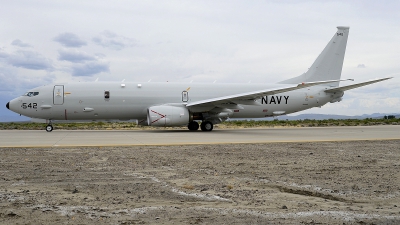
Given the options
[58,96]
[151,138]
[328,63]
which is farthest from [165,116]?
[328,63]

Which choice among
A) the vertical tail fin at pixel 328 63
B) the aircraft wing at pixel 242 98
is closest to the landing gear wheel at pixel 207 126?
the aircraft wing at pixel 242 98

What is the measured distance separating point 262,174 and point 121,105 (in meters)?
17.7

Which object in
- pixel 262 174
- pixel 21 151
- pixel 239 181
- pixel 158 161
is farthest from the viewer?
pixel 21 151

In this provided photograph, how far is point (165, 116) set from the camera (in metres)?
22.7

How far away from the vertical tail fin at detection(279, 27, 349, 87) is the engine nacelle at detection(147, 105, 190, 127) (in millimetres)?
9102

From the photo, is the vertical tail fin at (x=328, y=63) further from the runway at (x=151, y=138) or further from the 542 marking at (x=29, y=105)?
the 542 marking at (x=29, y=105)

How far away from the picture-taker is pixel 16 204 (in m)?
4.83

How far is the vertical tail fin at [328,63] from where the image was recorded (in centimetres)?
2808

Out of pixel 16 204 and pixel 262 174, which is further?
pixel 262 174

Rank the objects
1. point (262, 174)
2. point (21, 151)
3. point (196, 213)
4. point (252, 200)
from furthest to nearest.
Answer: point (21, 151), point (262, 174), point (252, 200), point (196, 213)

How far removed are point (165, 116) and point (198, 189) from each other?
16.9 metres

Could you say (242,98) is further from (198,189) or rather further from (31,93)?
(198,189)

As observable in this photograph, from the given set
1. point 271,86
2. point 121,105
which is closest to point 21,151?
point 121,105

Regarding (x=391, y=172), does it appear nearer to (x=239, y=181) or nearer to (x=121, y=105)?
(x=239, y=181)
